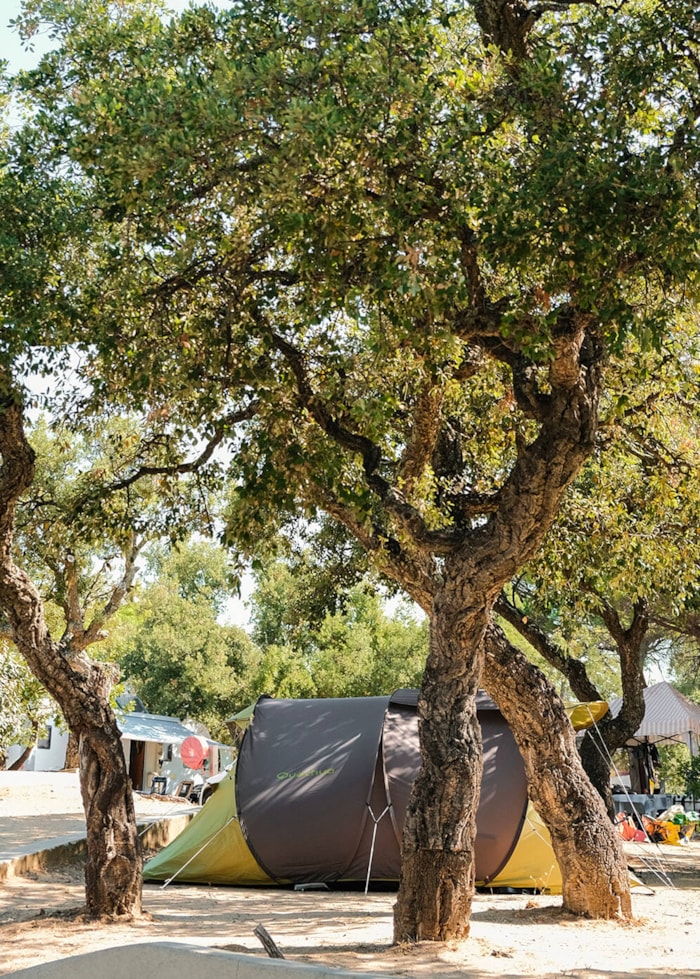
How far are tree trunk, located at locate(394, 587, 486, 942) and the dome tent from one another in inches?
176

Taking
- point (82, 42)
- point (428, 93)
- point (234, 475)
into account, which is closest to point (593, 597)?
point (234, 475)

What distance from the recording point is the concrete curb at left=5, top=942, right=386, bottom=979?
3.95m

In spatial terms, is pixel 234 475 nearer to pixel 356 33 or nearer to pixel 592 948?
pixel 356 33

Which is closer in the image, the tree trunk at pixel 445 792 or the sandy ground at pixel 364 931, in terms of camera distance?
the sandy ground at pixel 364 931

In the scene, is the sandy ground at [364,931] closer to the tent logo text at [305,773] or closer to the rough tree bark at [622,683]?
the tent logo text at [305,773]

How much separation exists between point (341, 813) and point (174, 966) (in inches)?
296

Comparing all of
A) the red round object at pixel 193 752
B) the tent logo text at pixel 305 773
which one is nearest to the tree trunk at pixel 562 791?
the tent logo text at pixel 305 773

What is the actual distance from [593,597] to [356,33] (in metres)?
7.57

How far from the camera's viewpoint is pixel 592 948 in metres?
7.15

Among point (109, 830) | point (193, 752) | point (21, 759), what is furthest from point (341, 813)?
point (21, 759)

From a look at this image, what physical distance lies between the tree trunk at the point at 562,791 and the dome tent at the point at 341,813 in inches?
112

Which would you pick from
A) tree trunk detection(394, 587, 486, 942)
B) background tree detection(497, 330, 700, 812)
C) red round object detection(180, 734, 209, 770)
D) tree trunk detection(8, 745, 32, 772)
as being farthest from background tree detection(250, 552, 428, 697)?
tree trunk detection(394, 587, 486, 942)

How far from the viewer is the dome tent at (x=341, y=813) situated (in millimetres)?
11414

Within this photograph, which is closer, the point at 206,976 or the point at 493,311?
the point at 206,976
